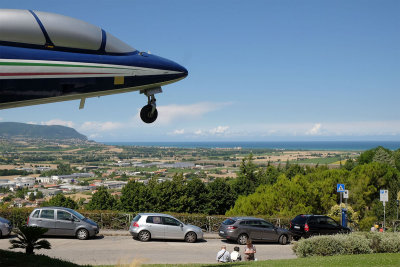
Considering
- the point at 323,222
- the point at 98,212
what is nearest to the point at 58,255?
the point at 98,212

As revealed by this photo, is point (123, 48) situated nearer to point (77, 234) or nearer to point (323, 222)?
point (77, 234)

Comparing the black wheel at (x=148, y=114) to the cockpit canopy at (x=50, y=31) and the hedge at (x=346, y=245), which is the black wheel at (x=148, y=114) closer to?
the cockpit canopy at (x=50, y=31)

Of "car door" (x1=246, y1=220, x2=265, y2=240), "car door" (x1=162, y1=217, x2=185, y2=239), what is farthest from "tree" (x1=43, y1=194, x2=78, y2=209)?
"car door" (x1=246, y1=220, x2=265, y2=240)

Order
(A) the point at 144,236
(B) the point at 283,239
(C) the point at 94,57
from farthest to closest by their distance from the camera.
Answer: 1. (B) the point at 283,239
2. (A) the point at 144,236
3. (C) the point at 94,57

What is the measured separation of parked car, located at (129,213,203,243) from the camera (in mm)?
19297

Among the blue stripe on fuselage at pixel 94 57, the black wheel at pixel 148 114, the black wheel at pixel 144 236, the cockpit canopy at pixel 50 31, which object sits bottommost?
the black wheel at pixel 144 236

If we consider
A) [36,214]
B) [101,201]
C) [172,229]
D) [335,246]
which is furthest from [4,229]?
[101,201]

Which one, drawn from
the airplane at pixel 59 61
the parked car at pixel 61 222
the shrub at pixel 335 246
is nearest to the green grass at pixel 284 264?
the shrub at pixel 335 246

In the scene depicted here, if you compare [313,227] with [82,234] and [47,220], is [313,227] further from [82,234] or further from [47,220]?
[47,220]

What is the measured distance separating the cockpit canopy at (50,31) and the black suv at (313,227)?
57.7 feet

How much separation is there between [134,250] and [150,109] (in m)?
10.4

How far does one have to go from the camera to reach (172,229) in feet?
64.3

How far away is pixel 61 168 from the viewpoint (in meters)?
175

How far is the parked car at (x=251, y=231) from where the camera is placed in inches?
797
